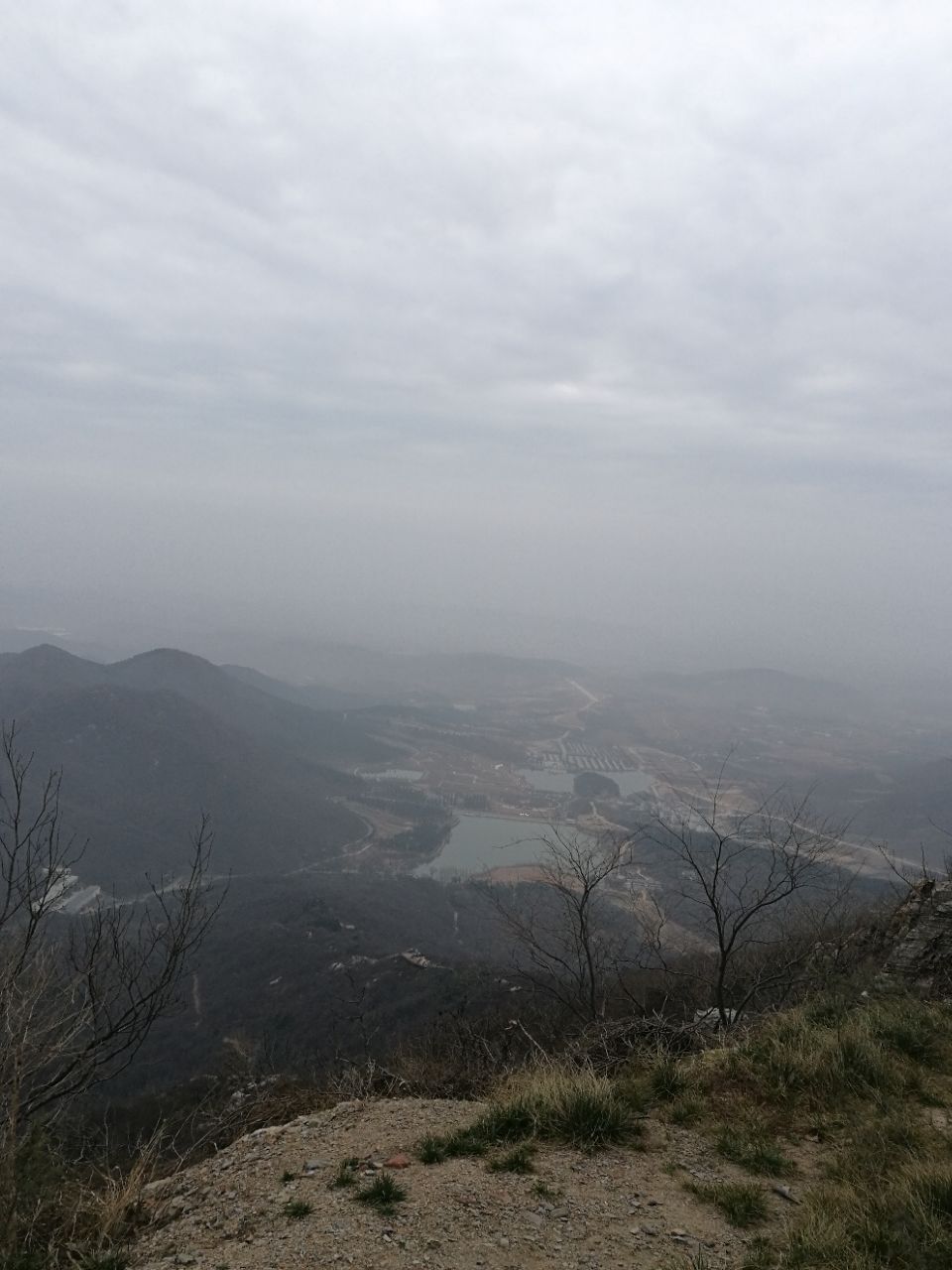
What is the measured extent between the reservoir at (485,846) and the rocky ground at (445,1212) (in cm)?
4631

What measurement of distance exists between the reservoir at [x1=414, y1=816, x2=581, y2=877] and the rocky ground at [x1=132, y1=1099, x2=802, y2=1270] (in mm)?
46305

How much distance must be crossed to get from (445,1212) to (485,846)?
61.0m

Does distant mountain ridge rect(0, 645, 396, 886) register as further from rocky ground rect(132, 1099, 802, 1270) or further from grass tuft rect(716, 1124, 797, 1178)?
grass tuft rect(716, 1124, 797, 1178)

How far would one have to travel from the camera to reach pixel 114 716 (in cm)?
7488

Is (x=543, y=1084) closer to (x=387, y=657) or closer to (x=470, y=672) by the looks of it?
(x=470, y=672)

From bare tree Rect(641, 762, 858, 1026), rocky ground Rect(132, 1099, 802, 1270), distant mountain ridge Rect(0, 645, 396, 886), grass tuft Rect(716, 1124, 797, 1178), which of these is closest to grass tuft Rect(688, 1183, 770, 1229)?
rocky ground Rect(132, 1099, 802, 1270)

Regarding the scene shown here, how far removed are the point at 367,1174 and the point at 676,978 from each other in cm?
1267

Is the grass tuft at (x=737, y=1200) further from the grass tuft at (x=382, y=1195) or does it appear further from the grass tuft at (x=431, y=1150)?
the grass tuft at (x=382, y=1195)

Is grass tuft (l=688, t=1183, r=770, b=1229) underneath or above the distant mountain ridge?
above

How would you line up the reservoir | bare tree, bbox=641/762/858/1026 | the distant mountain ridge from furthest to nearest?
the distant mountain ridge < the reservoir < bare tree, bbox=641/762/858/1026

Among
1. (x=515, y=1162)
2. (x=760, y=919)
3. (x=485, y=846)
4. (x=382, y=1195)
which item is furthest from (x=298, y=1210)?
(x=485, y=846)

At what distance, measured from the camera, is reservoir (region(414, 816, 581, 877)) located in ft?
183

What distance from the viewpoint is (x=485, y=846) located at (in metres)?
62.4

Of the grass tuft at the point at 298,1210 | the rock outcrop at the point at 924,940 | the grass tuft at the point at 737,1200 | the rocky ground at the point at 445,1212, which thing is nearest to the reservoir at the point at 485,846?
the rock outcrop at the point at 924,940
